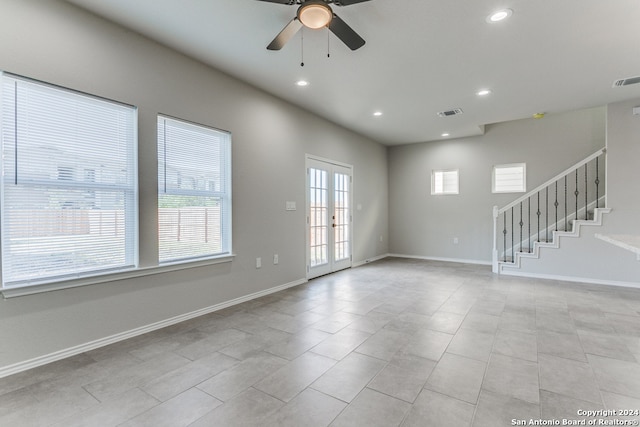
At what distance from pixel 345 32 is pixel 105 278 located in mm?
2908

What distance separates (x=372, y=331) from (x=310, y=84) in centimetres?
315

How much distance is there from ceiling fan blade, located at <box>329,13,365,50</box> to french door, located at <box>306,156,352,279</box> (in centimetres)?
274

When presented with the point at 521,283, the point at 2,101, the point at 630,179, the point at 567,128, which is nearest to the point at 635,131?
the point at 630,179

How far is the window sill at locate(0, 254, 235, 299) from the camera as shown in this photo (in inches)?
86.9

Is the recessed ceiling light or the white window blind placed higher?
the recessed ceiling light

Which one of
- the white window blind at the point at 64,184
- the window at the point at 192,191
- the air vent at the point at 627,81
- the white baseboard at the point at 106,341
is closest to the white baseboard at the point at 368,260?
the white baseboard at the point at 106,341

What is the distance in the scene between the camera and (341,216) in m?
6.06

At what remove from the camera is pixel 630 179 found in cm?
464

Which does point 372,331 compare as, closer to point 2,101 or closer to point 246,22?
point 246,22

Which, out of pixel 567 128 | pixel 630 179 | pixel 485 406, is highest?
pixel 567 128

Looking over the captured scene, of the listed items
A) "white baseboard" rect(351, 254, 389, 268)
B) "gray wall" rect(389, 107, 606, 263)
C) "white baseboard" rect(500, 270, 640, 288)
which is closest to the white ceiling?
"gray wall" rect(389, 107, 606, 263)

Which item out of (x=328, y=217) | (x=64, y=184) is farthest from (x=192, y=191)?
(x=328, y=217)

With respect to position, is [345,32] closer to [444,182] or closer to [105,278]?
[105,278]

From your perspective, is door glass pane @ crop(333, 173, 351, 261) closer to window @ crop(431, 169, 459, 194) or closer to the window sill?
window @ crop(431, 169, 459, 194)
